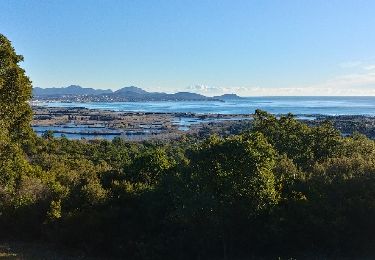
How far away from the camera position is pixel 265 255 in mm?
20250

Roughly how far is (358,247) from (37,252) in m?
14.9

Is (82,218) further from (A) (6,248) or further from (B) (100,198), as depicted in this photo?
(A) (6,248)

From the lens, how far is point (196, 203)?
18312 mm

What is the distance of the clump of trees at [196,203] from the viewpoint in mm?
18594

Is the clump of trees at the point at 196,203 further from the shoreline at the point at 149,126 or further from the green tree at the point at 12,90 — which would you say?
the shoreline at the point at 149,126

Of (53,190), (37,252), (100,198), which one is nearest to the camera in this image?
(37,252)

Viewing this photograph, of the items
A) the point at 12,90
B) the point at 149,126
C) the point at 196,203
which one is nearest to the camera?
the point at 196,203

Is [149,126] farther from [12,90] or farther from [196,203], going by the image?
[196,203]

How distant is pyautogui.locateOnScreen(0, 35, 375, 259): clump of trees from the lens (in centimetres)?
1859

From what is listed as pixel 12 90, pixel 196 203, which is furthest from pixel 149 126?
pixel 196 203

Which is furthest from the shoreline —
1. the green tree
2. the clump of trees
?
the green tree

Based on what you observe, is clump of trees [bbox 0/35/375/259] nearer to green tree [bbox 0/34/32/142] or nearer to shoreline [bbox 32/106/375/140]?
green tree [bbox 0/34/32/142]

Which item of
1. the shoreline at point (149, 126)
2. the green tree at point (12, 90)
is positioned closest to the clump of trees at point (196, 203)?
the green tree at point (12, 90)

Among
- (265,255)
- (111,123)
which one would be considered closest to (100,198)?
(265,255)
